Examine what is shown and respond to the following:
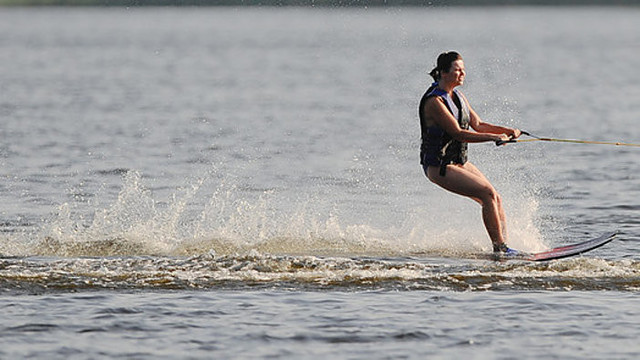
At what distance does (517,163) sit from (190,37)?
6578 cm

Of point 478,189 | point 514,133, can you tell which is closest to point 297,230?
point 478,189

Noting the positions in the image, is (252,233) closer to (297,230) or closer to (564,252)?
(297,230)

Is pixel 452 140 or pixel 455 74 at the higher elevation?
pixel 455 74

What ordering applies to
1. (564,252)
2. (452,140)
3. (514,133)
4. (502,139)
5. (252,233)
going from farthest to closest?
(252,233), (452,140), (564,252), (514,133), (502,139)

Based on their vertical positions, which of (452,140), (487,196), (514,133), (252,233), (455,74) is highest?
(455,74)

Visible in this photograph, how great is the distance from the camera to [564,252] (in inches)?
479

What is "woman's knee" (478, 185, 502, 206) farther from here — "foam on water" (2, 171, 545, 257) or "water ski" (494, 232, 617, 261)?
"foam on water" (2, 171, 545, 257)

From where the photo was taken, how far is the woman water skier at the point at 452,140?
12.0 metres

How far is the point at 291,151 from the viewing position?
71.3 feet

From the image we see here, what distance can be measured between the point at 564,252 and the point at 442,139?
167 centimetres

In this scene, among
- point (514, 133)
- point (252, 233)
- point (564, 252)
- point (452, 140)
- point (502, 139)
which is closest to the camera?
point (502, 139)

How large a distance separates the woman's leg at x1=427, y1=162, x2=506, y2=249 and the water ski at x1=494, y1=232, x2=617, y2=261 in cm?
27

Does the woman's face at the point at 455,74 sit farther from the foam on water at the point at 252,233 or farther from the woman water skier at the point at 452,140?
the foam on water at the point at 252,233

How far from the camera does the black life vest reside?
1218 centimetres
